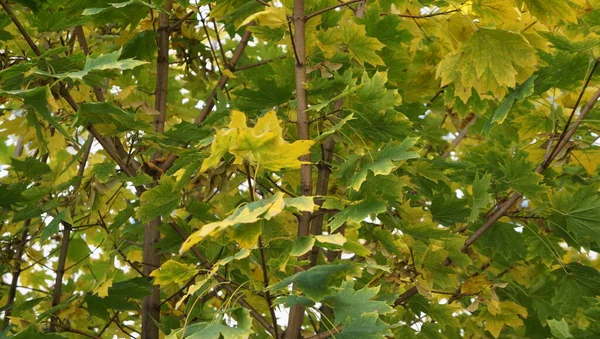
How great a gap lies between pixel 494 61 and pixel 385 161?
48 cm

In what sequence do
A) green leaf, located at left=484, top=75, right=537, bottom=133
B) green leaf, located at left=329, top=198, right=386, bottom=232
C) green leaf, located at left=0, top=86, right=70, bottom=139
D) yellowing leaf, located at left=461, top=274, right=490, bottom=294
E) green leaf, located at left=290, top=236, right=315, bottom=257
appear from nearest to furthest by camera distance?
green leaf, located at left=290, top=236, right=315, bottom=257
green leaf, located at left=329, top=198, right=386, bottom=232
green leaf, located at left=0, top=86, right=70, bottom=139
green leaf, located at left=484, top=75, right=537, bottom=133
yellowing leaf, located at left=461, top=274, right=490, bottom=294

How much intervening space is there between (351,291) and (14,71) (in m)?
0.76

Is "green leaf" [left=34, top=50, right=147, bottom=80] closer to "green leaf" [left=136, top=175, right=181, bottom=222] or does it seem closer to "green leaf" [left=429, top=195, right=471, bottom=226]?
"green leaf" [left=136, top=175, right=181, bottom=222]

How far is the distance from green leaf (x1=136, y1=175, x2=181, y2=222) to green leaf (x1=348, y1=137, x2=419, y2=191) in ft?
1.19

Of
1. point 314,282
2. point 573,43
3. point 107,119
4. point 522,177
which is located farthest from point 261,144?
point 573,43

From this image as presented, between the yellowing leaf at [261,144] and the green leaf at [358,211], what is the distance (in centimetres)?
20

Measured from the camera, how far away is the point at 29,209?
1917 mm

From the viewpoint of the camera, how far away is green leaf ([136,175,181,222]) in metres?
1.54

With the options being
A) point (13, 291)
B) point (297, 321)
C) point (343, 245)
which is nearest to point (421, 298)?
point (297, 321)

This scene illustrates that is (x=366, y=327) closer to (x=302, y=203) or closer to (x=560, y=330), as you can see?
(x=302, y=203)

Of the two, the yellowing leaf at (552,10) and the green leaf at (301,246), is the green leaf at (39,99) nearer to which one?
the green leaf at (301,246)

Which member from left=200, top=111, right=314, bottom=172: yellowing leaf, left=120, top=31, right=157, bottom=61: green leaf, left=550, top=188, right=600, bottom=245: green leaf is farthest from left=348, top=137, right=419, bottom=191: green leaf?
left=120, top=31, right=157, bottom=61: green leaf

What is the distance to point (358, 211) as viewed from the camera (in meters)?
1.38

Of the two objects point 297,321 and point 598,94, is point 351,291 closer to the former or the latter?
point 297,321
